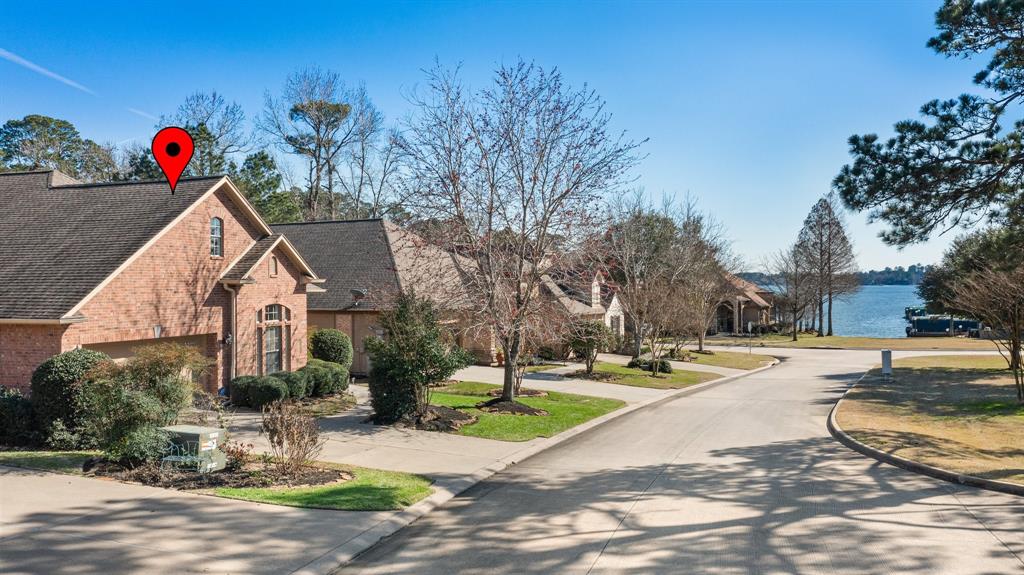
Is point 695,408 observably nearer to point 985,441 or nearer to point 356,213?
point 985,441

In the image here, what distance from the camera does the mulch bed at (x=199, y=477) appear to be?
35.4 ft

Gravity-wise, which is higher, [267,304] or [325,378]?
[267,304]

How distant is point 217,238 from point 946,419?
2137 cm

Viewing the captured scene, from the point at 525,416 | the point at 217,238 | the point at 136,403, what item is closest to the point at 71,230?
the point at 217,238

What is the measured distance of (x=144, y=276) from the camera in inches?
706

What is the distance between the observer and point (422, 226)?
68.2 ft

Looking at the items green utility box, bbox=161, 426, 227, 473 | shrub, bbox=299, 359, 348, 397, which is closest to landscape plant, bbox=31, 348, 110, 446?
green utility box, bbox=161, 426, 227, 473

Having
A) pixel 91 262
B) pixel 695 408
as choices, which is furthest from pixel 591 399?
pixel 91 262

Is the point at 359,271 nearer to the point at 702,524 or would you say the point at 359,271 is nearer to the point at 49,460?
the point at 49,460

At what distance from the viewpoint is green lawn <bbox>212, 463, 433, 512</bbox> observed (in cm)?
998

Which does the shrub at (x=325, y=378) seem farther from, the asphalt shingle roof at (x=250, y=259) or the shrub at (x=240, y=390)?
the asphalt shingle roof at (x=250, y=259)

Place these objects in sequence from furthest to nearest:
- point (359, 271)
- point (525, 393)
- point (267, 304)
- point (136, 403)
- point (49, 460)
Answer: point (359, 271) → point (525, 393) → point (267, 304) → point (49, 460) → point (136, 403)

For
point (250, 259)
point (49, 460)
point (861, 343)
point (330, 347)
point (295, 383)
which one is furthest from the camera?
point (861, 343)

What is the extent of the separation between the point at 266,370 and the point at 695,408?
45.8 ft
